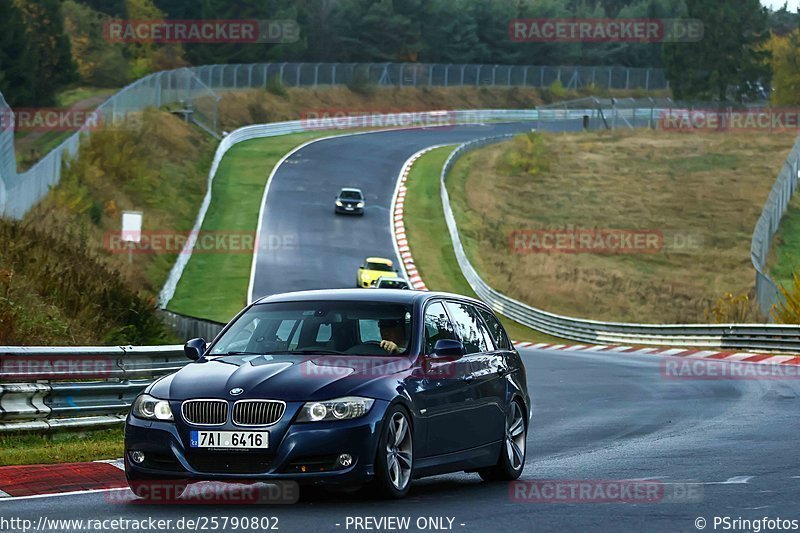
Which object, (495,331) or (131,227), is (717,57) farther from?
(495,331)

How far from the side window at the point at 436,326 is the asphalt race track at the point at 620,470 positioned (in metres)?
1.18

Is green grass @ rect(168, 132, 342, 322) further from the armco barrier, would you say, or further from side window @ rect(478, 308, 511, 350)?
side window @ rect(478, 308, 511, 350)

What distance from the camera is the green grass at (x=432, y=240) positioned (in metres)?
48.1

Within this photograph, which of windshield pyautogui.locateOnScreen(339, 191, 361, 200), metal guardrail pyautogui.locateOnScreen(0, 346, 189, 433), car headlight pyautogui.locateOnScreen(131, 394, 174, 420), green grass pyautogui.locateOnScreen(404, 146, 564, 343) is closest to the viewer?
car headlight pyautogui.locateOnScreen(131, 394, 174, 420)

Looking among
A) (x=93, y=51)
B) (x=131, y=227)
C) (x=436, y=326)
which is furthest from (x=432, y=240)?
(x=436, y=326)

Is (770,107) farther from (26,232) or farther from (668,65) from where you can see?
(26,232)

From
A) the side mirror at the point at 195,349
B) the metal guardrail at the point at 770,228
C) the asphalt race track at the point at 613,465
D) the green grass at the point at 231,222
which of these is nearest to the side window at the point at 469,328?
the asphalt race track at the point at 613,465

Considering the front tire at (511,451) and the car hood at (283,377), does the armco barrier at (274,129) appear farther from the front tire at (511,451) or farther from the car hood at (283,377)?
the car hood at (283,377)

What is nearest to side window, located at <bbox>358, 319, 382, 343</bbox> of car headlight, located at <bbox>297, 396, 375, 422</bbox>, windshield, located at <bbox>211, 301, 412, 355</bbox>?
windshield, located at <bbox>211, 301, 412, 355</bbox>

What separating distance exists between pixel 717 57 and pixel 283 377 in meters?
109

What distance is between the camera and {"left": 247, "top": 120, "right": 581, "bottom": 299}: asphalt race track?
172ft

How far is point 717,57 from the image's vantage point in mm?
114625

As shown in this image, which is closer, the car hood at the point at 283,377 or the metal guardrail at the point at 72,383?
the car hood at the point at 283,377

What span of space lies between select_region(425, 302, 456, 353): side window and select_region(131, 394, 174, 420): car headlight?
7.26ft
